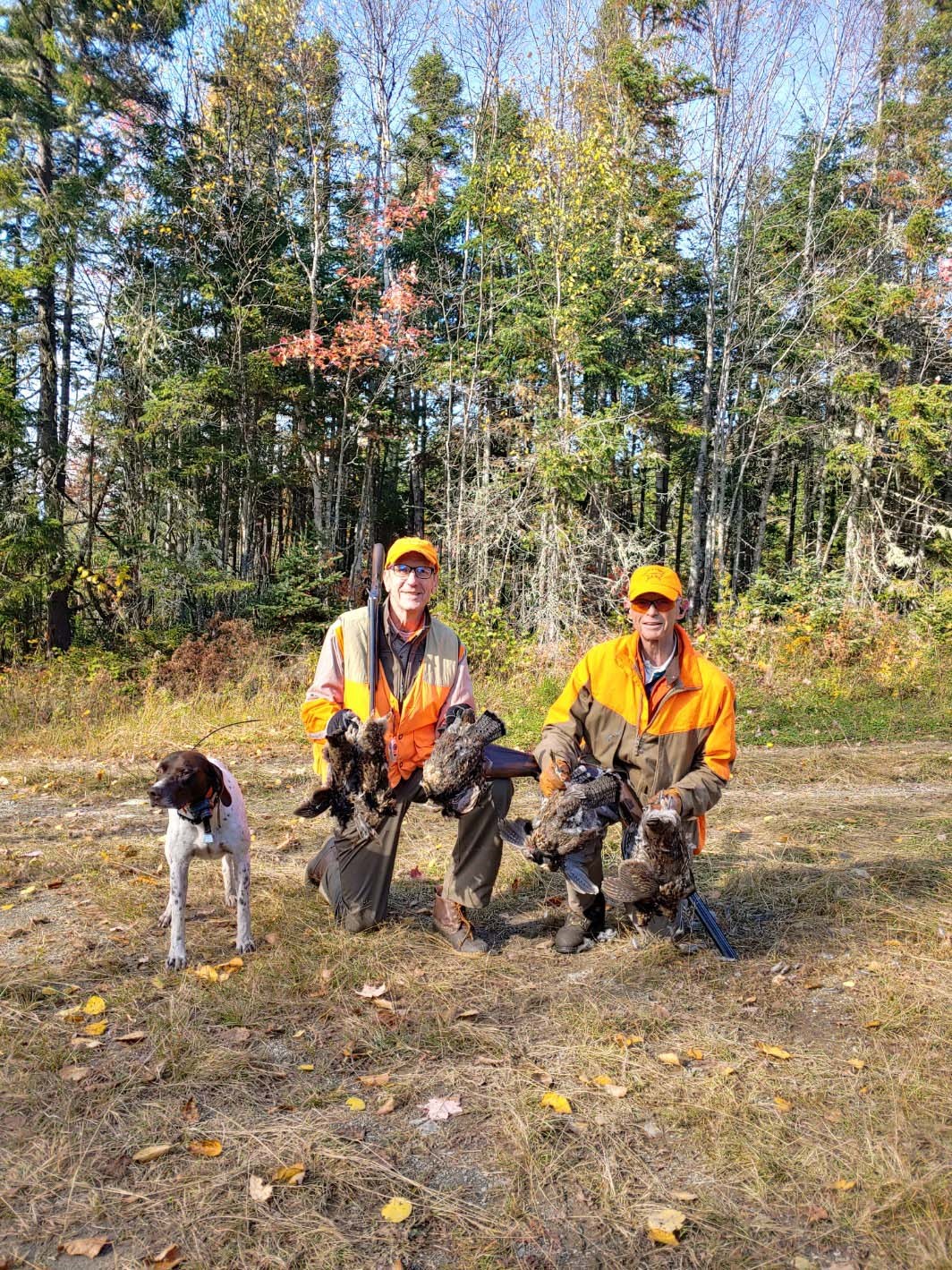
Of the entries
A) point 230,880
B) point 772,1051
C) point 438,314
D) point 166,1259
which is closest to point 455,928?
point 230,880

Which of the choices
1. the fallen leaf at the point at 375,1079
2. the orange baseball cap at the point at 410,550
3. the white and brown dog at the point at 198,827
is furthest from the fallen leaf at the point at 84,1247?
the orange baseball cap at the point at 410,550

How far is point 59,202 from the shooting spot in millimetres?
13758

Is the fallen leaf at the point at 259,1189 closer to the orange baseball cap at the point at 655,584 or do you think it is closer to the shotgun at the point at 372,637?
the shotgun at the point at 372,637

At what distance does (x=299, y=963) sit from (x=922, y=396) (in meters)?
18.5

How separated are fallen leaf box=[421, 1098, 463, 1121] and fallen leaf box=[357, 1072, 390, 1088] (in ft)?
0.64

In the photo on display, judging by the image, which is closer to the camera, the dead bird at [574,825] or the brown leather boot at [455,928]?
the dead bird at [574,825]

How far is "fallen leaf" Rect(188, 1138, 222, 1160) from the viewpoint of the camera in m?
2.63

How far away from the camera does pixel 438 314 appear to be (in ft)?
62.2

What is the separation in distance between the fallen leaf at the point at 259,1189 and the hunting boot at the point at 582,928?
6.44 ft

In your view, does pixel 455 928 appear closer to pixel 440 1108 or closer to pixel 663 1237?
pixel 440 1108

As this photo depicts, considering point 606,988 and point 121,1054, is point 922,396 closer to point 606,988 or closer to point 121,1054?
point 606,988

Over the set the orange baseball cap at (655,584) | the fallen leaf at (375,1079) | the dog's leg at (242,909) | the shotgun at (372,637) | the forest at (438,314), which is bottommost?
the fallen leaf at (375,1079)

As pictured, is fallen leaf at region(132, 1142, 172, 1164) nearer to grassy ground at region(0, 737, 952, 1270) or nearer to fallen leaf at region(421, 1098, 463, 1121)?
grassy ground at region(0, 737, 952, 1270)

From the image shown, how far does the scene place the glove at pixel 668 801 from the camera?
377cm
